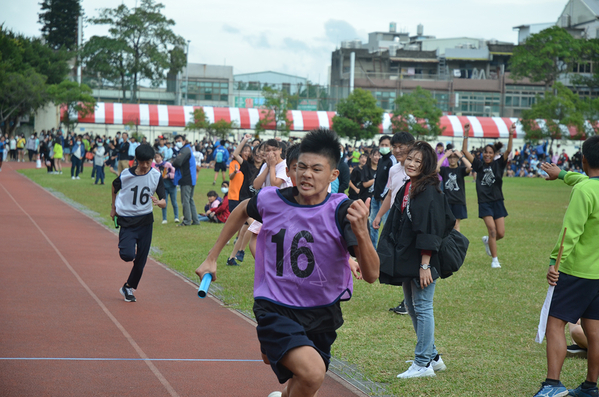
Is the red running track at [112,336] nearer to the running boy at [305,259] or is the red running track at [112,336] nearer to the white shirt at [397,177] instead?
the running boy at [305,259]

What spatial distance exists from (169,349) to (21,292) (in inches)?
124

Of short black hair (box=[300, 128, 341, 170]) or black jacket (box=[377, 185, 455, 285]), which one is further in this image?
black jacket (box=[377, 185, 455, 285])

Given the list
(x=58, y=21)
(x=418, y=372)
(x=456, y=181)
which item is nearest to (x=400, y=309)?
(x=418, y=372)

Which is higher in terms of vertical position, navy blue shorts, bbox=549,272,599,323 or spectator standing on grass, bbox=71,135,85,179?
spectator standing on grass, bbox=71,135,85,179

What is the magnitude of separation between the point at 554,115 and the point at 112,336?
52673 mm

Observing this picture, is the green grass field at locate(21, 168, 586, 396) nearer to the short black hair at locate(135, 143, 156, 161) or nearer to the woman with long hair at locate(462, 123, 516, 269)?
the woman with long hair at locate(462, 123, 516, 269)

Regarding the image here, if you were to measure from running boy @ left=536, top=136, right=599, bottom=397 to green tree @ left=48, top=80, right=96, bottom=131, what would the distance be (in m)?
46.7

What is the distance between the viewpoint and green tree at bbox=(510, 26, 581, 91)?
61281 mm

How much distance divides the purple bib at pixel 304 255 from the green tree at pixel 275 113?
2051 inches

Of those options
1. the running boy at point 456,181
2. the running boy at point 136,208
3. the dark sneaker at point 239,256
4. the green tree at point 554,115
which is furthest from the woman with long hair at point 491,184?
the green tree at point 554,115

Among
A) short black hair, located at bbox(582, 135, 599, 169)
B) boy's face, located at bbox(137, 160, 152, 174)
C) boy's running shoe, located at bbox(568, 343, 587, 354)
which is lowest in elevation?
boy's running shoe, located at bbox(568, 343, 587, 354)

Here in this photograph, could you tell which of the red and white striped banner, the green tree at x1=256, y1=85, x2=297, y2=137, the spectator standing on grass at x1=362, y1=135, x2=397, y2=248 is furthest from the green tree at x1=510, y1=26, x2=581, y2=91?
the spectator standing on grass at x1=362, y1=135, x2=397, y2=248

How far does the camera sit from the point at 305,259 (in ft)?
11.7

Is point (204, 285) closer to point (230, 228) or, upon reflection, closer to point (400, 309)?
point (230, 228)
